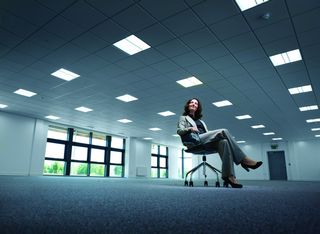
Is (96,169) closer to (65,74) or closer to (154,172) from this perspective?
(154,172)

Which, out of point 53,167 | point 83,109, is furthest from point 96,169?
point 83,109

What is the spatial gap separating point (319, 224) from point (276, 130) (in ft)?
43.9

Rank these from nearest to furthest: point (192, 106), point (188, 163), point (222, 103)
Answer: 1. point (192, 106)
2. point (222, 103)
3. point (188, 163)

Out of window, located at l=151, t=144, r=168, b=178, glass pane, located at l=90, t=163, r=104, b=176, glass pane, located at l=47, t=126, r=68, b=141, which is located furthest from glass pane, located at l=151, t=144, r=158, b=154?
glass pane, located at l=47, t=126, r=68, b=141

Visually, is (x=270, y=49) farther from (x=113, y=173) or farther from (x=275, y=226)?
(x=113, y=173)

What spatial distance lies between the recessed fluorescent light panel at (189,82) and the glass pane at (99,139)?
28.4 ft

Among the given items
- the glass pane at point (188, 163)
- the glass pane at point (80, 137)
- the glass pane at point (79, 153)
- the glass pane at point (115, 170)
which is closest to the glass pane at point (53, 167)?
the glass pane at point (79, 153)

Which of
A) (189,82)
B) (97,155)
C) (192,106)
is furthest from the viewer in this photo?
(97,155)

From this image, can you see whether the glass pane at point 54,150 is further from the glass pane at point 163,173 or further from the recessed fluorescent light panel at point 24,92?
the glass pane at point 163,173

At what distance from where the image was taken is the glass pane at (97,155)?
42.8ft

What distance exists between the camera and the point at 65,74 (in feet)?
20.4

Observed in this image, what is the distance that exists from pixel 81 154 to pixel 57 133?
169cm

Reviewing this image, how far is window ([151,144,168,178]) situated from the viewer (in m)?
17.5

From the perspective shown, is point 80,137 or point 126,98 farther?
point 80,137
